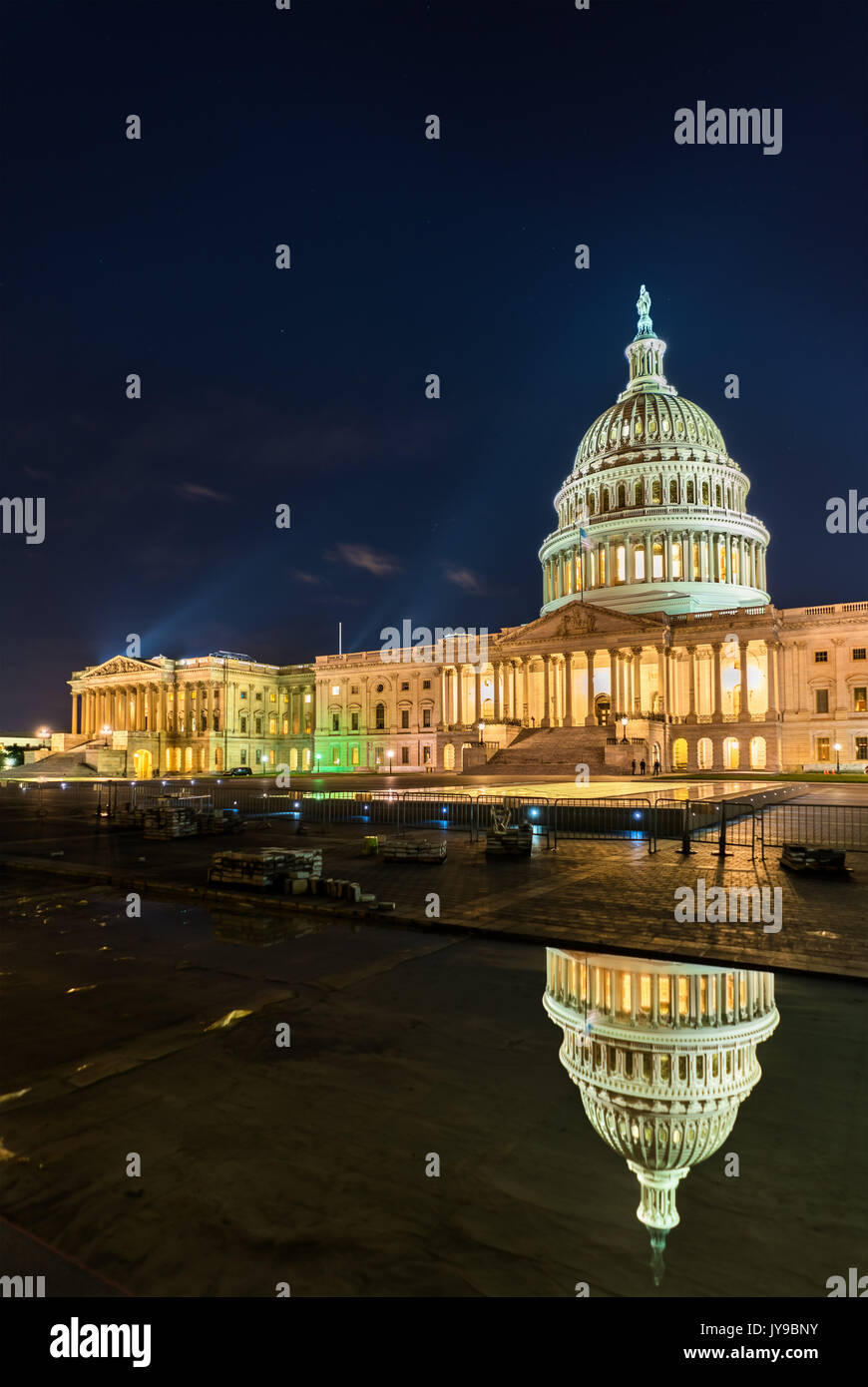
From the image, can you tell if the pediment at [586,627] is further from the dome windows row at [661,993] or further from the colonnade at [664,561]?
the dome windows row at [661,993]

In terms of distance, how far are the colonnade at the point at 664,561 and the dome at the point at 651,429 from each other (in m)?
13.2

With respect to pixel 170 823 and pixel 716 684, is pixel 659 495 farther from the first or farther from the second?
pixel 170 823

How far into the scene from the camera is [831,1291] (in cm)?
409

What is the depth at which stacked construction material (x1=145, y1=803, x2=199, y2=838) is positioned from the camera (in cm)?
2575

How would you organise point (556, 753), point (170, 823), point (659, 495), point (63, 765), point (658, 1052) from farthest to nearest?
point (659, 495) → point (63, 765) → point (556, 753) → point (170, 823) → point (658, 1052)

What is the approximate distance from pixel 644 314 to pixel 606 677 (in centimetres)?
6609

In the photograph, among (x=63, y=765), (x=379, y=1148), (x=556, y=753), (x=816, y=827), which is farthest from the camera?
(x=63, y=765)

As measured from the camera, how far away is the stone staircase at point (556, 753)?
6397 cm

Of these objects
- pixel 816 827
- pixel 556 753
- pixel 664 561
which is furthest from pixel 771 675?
pixel 816 827

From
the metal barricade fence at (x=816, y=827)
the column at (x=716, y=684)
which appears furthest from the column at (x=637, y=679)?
the metal barricade fence at (x=816, y=827)

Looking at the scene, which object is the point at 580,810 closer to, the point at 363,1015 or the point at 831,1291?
the point at 363,1015

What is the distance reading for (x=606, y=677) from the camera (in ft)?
284

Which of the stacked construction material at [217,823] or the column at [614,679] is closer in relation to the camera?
the stacked construction material at [217,823]
